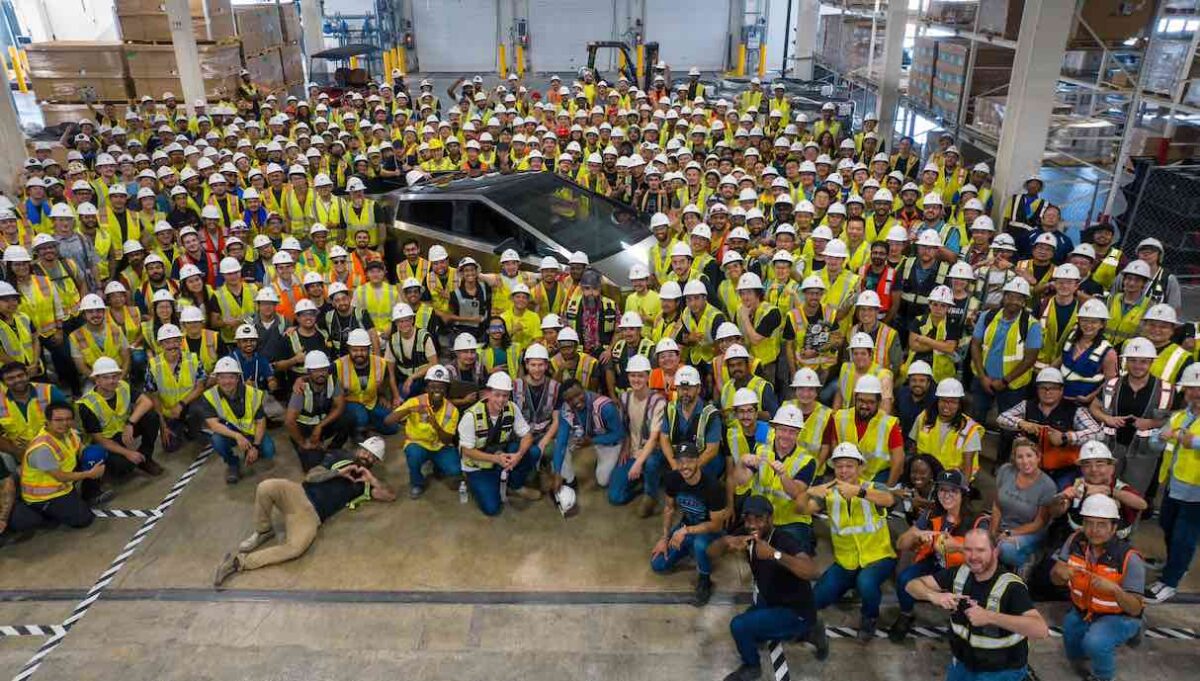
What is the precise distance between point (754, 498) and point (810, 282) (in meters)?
2.55

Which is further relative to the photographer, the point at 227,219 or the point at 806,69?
the point at 806,69

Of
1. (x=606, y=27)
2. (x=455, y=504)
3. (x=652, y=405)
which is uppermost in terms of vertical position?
(x=606, y=27)

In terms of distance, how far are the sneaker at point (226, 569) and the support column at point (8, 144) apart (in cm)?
869

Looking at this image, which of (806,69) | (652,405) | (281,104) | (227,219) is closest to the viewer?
(652,405)

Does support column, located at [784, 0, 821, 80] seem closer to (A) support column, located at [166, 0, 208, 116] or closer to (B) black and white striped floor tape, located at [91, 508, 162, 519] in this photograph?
(A) support column, located at [166, 0, 208, 116]

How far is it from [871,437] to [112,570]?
5341 mm

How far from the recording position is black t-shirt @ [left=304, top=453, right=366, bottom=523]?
5.75 metres

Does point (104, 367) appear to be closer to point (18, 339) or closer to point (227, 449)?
point (227, 449)

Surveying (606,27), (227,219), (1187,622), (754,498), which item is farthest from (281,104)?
(1187,622)

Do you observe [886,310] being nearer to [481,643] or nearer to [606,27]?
[481,643]

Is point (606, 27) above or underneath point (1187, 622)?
above

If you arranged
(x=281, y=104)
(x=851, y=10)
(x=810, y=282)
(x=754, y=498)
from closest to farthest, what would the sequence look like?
(x=754, y=498) → (x=810, y=282) → (x=851, y=10) → (x=281, y=104)

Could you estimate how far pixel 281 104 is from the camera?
18203 millimetres

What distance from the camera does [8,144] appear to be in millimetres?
10969
